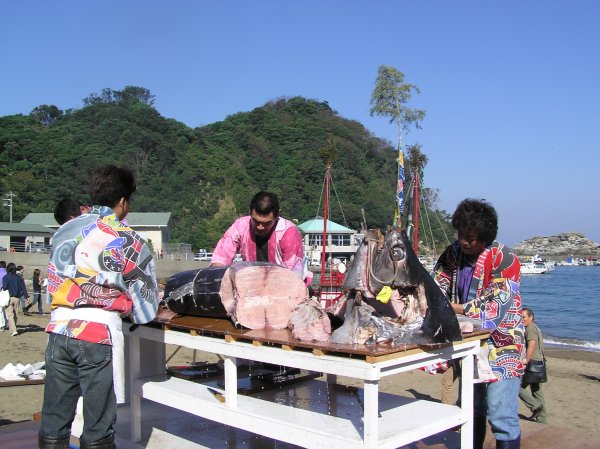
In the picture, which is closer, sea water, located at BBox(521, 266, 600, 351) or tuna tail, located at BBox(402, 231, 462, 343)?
tuna tail, located at BBox(402, 231, 462, 343)

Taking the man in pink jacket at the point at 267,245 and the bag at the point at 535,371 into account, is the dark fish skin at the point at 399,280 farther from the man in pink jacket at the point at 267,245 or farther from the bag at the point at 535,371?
the bag at the point at 535,371

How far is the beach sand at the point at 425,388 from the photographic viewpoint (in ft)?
24.7

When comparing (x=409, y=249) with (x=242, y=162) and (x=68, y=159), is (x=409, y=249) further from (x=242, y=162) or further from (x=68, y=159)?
(x=242, y=162)

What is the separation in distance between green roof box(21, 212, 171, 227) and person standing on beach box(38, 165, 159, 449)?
57.1 meters

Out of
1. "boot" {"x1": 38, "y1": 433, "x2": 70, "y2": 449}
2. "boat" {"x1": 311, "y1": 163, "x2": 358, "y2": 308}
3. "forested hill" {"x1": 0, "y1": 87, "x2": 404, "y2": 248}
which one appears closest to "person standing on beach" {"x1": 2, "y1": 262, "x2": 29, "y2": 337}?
"boat" {"x1": 311, "y1": 163, "x2": 358, "y2": 308}

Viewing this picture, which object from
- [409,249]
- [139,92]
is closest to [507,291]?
[409,249]

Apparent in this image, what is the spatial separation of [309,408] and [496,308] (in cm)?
143

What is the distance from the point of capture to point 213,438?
476 centimetres

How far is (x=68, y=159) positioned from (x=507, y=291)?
78.0 meters

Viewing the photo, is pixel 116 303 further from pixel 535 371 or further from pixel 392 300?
pixel 535 371

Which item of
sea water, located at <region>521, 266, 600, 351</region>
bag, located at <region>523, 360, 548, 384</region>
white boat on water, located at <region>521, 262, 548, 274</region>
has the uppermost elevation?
bag, located at <region>523, 360, 548, 384</region>

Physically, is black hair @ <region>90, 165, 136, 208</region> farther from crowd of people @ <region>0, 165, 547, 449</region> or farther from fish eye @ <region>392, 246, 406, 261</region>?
fish eye @ <region>392, 246, 406, 261</region>

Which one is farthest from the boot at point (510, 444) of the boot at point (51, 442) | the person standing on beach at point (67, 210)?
the person standing on beach at point (67, 210)

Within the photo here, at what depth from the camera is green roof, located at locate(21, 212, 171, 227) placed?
5931 centimetres
